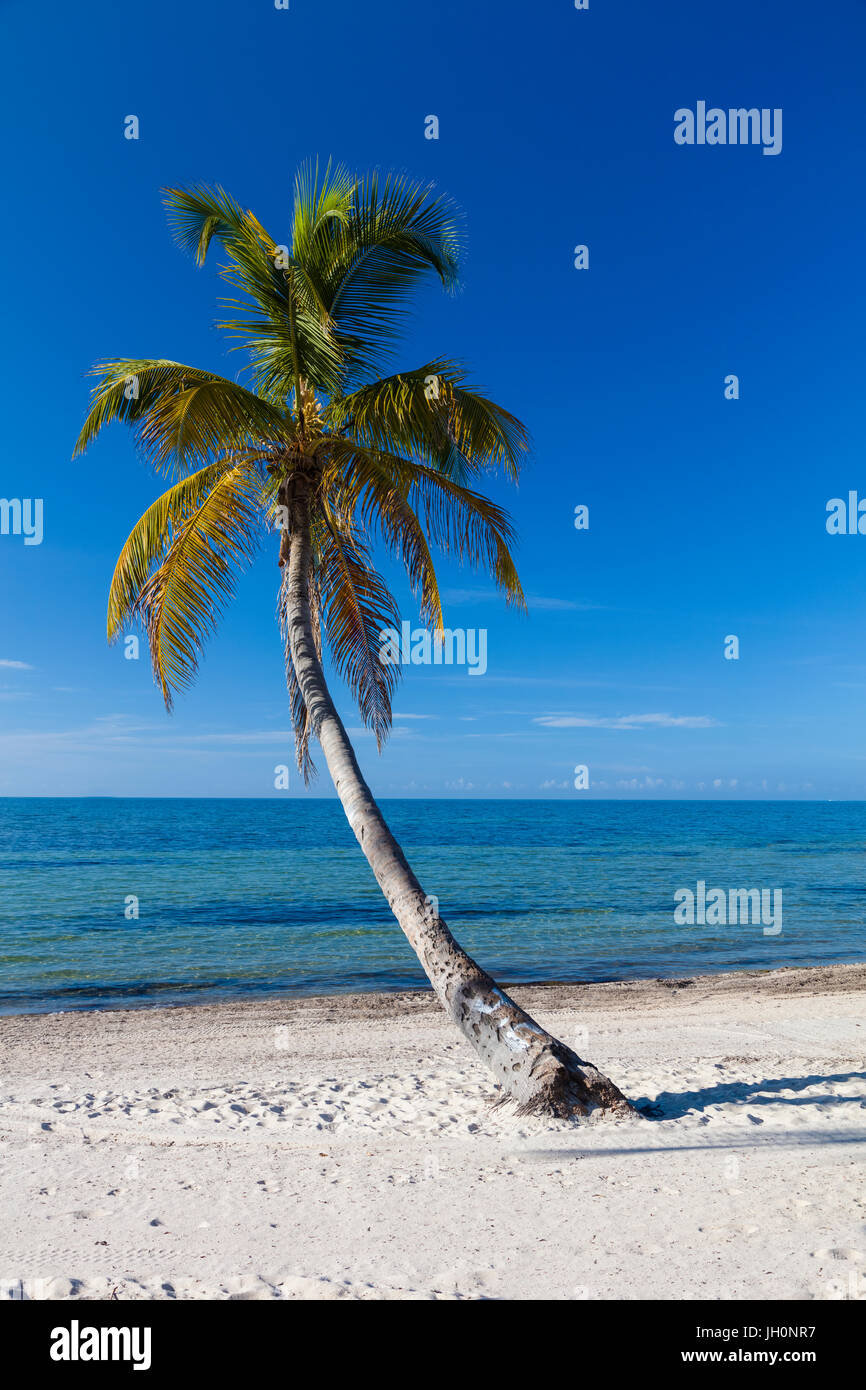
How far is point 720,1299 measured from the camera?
4.06 metres

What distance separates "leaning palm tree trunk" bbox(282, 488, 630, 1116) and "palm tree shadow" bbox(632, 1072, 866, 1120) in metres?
0.49

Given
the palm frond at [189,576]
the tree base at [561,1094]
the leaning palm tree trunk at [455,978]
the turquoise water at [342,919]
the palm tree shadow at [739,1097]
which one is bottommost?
the turquoise water at [342,919]

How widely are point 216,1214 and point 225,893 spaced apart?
2616 cm

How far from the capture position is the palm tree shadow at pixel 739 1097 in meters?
7.11

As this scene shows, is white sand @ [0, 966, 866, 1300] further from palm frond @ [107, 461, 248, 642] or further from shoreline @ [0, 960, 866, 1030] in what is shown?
palm frond @ [107, 461, 248, 642]

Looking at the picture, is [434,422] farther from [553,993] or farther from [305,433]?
[553,993]

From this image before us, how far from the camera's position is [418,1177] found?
5738 millimetres

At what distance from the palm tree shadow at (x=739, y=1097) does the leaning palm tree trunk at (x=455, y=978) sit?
49 cm

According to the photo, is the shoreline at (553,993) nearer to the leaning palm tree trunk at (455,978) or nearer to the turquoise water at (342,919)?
the turquoise water at (342,919)

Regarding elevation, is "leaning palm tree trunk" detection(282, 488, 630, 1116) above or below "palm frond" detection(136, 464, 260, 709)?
below

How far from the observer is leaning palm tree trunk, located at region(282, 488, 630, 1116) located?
668 cm

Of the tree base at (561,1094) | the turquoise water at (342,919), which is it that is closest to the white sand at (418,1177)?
the tree base at (561,1094)

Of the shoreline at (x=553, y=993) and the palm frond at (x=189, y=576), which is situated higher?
the palm frond at (x=189, y=576)

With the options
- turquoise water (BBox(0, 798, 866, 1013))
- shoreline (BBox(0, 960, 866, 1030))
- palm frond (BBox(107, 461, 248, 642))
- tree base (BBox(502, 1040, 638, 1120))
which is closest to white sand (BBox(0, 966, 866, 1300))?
tree base (BBox(502, 1040, 638, 1120))
